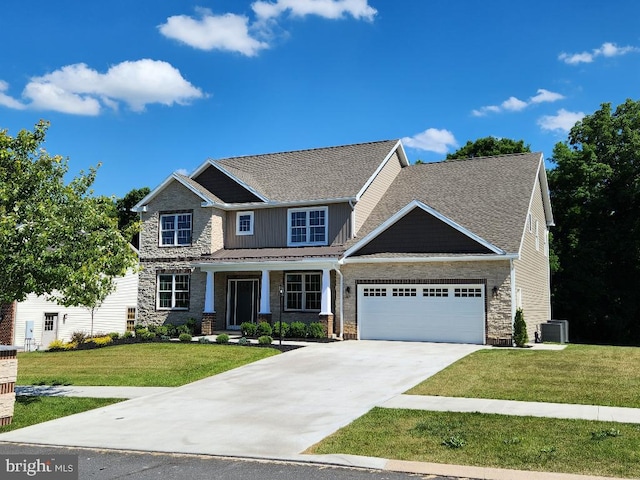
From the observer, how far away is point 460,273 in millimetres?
22047

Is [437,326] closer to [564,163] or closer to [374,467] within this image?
[374,467]

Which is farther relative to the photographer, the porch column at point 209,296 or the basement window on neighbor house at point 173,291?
the basement window on neighbor house at point 173,291

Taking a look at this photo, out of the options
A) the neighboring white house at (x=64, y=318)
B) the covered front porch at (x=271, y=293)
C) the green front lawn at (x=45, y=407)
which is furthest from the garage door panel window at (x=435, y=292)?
the neighboring white house at (x=64, y=318)

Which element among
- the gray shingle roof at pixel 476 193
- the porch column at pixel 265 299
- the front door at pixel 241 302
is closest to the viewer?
the gray shingle roof at pixel 476 193

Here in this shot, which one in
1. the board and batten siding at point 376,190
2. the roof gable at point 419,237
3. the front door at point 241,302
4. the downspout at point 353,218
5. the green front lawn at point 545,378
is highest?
the board and batten siding at point 376,190

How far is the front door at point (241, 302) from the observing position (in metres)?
27.4

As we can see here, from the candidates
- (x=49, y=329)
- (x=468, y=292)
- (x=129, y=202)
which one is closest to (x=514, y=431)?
(x=468, y=292)

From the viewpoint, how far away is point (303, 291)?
85.1ft

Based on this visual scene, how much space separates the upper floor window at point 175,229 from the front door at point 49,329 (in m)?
6.39

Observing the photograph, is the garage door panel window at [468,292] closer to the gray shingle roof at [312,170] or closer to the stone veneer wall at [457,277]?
the stone veneer wall at [457,277]

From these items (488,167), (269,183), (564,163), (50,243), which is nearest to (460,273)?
(488,167)

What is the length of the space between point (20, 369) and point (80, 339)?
7.04 m

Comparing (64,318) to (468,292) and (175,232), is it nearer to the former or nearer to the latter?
(175,232)

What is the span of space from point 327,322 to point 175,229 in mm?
9392
